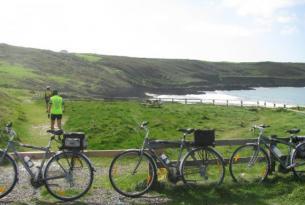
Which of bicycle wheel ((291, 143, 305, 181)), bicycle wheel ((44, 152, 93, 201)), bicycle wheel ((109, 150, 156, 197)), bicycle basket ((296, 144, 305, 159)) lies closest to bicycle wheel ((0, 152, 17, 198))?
bicycle wheel ((44, 152, 93, 201))

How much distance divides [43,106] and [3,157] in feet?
126

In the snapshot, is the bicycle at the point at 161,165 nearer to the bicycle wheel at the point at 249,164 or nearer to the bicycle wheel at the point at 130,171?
the bicycle wheel at the point at 130,171

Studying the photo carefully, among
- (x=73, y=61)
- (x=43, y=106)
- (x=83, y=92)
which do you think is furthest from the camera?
(x=73, y=61)

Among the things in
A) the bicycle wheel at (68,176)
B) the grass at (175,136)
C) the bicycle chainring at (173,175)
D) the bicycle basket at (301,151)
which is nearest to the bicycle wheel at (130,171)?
the grass at (175,136)

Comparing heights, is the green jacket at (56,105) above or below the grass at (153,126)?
above

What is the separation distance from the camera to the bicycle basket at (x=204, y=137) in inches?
433

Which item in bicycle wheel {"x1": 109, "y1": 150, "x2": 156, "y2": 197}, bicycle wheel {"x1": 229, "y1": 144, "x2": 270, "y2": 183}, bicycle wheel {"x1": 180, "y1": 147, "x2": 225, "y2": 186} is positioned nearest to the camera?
bicycle wheel {"x1": 109, "y1": 150, "x2": 156, "y2": 197}

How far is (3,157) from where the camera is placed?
32.6 feet

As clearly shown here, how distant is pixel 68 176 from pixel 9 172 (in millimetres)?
1354

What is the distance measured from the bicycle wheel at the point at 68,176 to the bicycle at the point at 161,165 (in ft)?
2.03

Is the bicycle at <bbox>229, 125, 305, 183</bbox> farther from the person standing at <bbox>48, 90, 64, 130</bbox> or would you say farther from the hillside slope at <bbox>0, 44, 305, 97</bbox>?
the hillside slope at <bbox>0, 44, 305, 97</bbox>

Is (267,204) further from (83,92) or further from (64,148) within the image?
(83,92)

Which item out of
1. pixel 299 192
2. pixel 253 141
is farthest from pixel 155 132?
pixel 299 192

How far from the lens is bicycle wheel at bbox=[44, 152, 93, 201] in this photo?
1011cm
